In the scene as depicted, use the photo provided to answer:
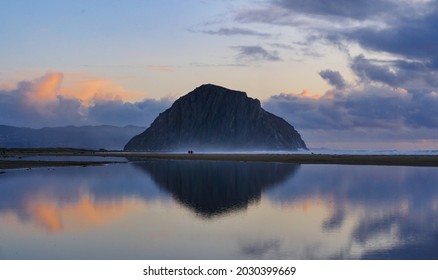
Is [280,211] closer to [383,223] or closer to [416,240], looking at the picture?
[383,223]

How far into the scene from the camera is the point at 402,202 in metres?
41.9

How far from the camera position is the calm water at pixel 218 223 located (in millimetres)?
23203

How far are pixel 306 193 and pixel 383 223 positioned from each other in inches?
713

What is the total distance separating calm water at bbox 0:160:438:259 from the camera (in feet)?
76.1

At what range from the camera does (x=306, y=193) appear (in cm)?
4834

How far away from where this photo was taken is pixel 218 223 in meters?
30.8

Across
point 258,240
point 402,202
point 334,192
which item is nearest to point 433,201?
point 402,202

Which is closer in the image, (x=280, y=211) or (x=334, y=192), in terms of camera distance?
(x=280, y=211)

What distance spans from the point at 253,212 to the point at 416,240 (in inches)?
519

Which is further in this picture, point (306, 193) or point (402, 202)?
point (306, 193)
